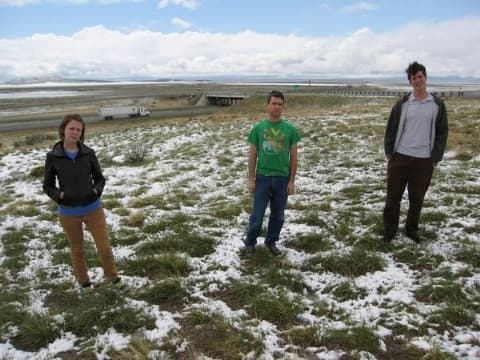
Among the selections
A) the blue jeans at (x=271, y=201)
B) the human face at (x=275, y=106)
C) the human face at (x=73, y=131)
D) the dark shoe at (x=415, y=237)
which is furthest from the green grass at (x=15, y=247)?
the dark shoe at (x=415, y=237)

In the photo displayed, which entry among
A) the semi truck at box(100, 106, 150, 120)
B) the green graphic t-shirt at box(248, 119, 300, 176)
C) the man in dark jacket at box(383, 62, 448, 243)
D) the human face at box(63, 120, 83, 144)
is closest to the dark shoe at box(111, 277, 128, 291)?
the human face at box(63, 120, 83, 144)

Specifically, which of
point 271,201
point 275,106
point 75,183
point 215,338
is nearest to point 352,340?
point 215,338

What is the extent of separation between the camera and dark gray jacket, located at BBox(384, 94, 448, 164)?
4.59 metres

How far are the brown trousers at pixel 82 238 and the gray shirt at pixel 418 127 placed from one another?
4.02 m

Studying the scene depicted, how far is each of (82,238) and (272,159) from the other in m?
2.50

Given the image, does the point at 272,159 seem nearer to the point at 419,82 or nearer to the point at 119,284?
the point at 419,82

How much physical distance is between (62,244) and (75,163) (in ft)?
8.05

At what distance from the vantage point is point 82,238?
4223 millimetres

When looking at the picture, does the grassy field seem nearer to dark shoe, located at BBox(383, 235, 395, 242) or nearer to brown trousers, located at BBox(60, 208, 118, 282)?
dark shoe, located at BBox(383, 235, 395, 242)

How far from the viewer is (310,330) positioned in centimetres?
340

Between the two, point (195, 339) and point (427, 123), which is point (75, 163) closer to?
point (195, 339)

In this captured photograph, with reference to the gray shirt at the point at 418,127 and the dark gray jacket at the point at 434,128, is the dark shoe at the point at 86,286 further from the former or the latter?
the gray shirt at the point at 418,127

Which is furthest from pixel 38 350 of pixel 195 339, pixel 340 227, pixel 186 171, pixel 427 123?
pixel 186 171

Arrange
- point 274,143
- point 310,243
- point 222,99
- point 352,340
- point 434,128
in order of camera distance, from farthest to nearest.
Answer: point 222,99, point 310,243, point 434,128, point 274,143, point 352,340
